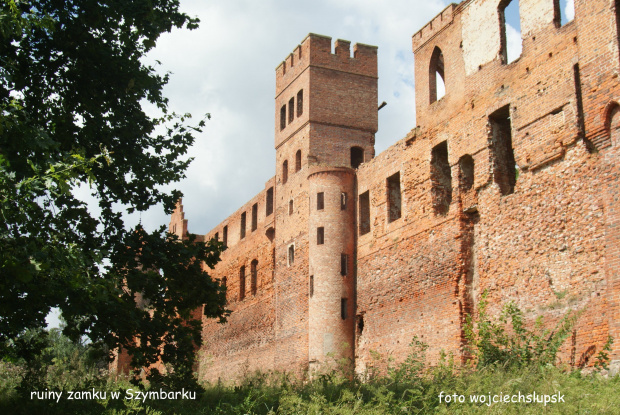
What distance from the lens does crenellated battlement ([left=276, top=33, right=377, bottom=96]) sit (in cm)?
2545

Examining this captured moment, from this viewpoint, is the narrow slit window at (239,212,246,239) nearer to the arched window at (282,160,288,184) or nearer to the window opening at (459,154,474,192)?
the arched window at (282,160,288,184)

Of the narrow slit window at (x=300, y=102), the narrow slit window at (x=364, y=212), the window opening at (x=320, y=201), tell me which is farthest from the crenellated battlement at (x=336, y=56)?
the narrow slit window at (x=364, y=212)

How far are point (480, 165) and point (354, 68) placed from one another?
31.8 feet

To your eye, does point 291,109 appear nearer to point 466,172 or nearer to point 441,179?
point 441,179


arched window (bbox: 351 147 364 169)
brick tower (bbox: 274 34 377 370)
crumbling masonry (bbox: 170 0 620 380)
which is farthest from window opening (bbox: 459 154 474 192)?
arched window (bbox: 351 147 364 169)

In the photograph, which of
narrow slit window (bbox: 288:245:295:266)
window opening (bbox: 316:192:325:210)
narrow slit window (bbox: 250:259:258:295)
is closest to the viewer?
window opening (bbox: 316:192:325:210)

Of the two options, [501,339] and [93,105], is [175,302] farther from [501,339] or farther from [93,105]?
[501,339]

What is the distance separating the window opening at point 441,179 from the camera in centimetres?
1867

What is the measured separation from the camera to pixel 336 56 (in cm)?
2561

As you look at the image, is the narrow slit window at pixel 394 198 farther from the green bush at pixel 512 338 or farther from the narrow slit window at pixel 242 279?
the narrow slit window at pixel 242 279

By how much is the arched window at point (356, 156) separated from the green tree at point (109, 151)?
1254 centimetres

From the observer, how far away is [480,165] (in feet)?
56.0

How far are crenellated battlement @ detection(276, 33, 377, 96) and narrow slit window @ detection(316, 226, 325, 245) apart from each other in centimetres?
613

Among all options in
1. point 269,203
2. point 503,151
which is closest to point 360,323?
point 503,151
